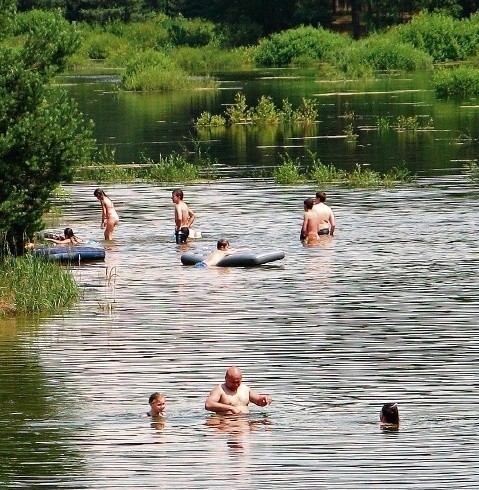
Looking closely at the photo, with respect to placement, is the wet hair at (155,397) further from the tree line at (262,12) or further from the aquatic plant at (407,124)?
the tree line at (262,12)

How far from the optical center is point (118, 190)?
148 feet

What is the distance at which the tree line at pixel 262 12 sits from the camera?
115500 millimetres

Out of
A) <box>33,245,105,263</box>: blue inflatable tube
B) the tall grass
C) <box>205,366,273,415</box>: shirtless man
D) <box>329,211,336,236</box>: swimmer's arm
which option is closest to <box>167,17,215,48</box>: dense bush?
<box>329,211,336,236</box>: swimmer's arm

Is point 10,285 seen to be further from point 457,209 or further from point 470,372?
point 457,209

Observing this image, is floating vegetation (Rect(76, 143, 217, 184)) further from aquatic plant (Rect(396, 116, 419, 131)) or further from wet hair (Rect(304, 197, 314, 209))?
wet hair (Rect(304, 197, 314, 209))

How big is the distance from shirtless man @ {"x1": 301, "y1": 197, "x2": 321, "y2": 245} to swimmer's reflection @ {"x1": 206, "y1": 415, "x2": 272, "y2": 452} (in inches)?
588

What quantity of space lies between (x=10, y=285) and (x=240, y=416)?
25.5 feet

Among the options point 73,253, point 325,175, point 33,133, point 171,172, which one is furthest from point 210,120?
point 33,133

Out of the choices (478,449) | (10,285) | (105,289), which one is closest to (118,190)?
(105,289)

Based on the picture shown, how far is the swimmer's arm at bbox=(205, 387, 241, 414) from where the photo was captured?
19969 millimetres

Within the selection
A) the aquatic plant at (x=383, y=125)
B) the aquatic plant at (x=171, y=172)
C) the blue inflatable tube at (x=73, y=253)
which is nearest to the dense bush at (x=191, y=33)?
the aquatic plant at (x=383, y=125)

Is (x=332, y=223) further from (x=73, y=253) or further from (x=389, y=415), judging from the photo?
(x=389, y=415)

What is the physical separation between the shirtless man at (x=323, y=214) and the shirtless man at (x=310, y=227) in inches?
7.2

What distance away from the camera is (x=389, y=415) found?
62.7 feet
